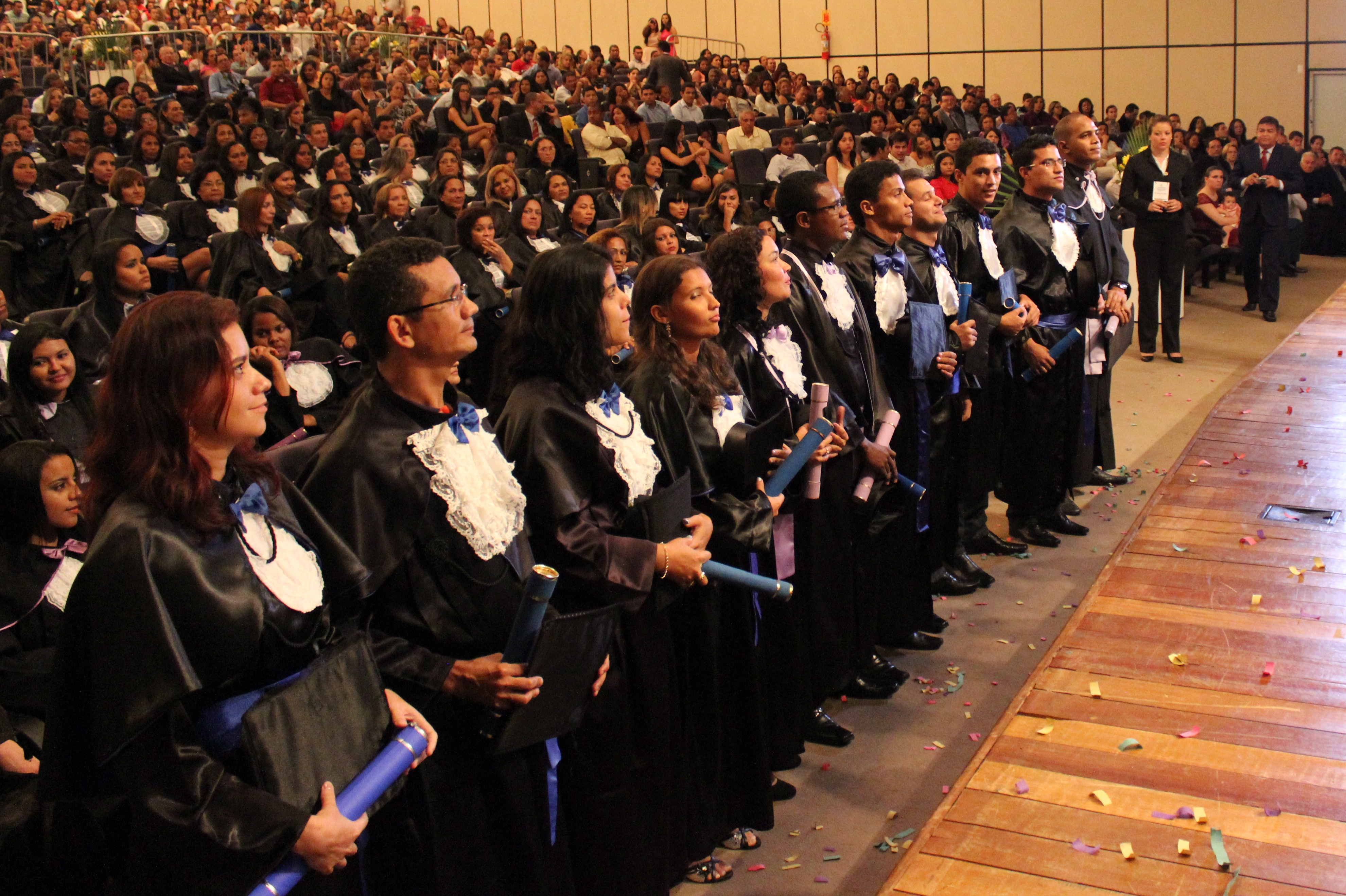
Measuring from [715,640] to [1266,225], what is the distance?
959cm

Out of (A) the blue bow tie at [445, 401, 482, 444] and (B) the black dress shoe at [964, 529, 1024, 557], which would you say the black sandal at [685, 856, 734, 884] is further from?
(B) the black dress shoe at [964, 529, 1024, 557]

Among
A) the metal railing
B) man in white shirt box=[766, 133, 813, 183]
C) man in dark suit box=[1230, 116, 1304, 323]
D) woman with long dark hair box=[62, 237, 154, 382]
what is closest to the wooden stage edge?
woman with long dark hair box=[62, 237, 154, 382]

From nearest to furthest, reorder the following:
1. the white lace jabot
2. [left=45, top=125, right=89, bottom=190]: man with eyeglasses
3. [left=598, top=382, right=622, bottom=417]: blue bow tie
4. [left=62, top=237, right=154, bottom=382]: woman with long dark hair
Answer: the white lace jabot < [left=598, top=382, right=622, bottom=417]: blue bow tie < [left=62, top=237, right=154, bottom=382]: woman with long dark hair < [left=45, top=125, right=89, bottom=190]: man with eyeglasses

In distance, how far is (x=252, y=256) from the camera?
6.47 m

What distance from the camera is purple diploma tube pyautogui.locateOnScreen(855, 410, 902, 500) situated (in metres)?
3.68

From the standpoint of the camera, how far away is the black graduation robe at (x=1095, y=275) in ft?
17.3

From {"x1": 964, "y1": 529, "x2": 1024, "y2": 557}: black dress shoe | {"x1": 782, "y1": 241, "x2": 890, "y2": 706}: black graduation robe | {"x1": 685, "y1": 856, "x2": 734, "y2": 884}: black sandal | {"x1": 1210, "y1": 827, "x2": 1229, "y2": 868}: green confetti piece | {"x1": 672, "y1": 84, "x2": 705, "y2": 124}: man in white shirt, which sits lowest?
{"x1": 685, "y1": 856, "x2": 734, "y2": 884}: black sandal

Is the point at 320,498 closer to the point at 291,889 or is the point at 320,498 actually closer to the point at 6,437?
the point at 291,889

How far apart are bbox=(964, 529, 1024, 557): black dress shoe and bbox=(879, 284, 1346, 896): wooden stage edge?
0.72 m

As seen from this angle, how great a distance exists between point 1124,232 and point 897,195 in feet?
17.7

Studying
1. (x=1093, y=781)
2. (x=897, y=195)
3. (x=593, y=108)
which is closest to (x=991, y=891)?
(x=1093, y=781)

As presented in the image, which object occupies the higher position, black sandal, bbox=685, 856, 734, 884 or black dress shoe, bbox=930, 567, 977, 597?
black dress shoe, bbox=930, 567, 977, 597

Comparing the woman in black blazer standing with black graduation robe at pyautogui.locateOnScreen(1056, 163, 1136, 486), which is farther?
the woman in black blazer standing

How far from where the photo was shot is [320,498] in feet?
6.69
